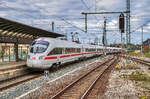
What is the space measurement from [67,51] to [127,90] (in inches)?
471

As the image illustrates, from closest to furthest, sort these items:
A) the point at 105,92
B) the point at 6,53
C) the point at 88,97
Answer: the point at 88,97, the point at 105,92, the point at 6,53

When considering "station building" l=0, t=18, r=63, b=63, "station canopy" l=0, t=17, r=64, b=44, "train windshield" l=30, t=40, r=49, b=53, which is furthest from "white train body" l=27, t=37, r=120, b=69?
"station building" l=0, t=18, r=63, b=63

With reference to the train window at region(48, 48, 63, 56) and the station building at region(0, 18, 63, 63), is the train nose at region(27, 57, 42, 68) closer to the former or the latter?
the train window at region(48, 48, 63, 56)

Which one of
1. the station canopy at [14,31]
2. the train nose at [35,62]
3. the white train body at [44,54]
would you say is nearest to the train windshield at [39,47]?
the white train body at [44,54]

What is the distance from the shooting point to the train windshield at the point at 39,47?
15298 mm

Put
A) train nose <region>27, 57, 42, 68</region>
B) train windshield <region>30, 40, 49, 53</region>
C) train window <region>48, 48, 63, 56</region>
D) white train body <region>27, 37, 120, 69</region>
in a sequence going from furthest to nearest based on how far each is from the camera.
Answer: train window <region>48, 48, 63, 56</region> < train windshield <region>30, 40, 49, 53</region> < white train body <region>27, 37, 120, 69</region> < train nose <region>27, 57, 42, 68</region>

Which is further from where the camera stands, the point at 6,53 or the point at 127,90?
the point at 6,53

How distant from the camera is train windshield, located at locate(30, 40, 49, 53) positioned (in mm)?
15298

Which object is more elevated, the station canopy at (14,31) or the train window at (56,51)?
the station canopy at (14,31)

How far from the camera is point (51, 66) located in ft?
53.5

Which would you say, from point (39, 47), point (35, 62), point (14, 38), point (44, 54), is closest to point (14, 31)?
point (14, 38)

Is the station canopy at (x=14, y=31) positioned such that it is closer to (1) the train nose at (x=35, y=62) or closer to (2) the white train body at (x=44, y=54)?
(2) the white train body at (x=44, y=54)

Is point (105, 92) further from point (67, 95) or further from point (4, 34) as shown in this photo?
point (4, 34)

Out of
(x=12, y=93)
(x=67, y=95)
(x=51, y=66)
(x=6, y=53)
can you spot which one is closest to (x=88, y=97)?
(x=67, y=95)
